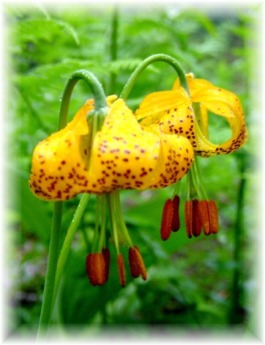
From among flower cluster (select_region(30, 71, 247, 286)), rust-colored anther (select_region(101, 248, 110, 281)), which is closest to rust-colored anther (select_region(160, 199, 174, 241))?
flower cluster (select_region(30, 71, 247, 286))

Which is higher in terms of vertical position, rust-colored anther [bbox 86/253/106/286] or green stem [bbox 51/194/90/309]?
green stem [bbox 51/194/90/309]

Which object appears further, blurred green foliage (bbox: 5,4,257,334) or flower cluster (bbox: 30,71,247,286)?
blurred green foliage (bbox: 5,4,257,334)

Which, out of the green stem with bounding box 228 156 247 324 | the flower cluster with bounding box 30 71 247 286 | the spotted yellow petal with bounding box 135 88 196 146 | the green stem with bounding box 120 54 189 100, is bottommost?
the green stem with bounding box 228 156 247 324

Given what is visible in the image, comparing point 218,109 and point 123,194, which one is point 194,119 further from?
point 123,194

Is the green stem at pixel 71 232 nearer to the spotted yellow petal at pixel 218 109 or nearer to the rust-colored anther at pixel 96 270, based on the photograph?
the rust-colored anther at pixel 96 270

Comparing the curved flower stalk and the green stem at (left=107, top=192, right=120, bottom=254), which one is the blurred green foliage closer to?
the curved flower stalk

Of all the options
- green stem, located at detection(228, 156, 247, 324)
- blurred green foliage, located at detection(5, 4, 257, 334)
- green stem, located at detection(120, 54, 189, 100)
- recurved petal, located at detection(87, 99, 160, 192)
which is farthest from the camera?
green stem, located at detection(228, 156, 247, 324)
